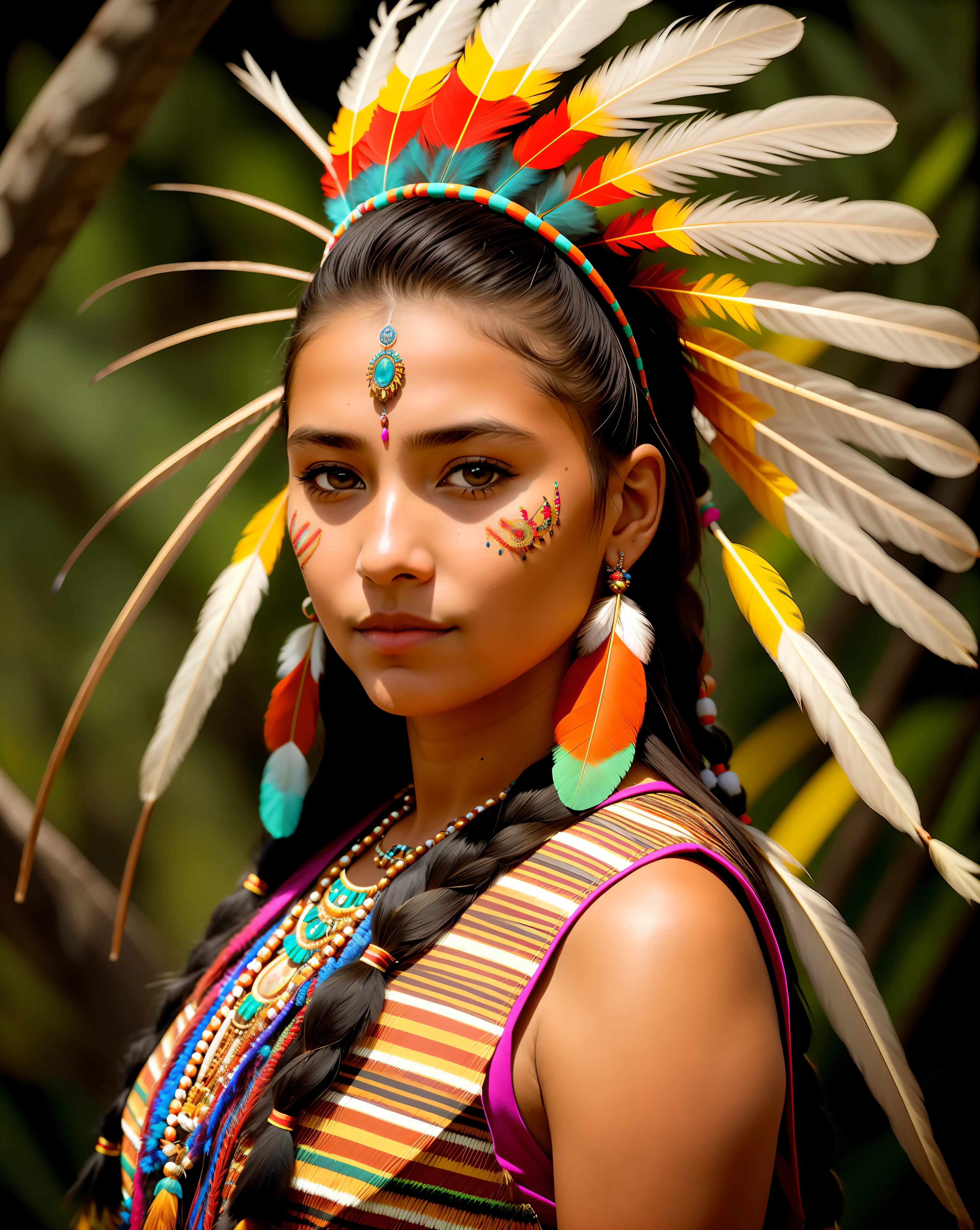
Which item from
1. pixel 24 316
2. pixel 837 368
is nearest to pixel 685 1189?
pixel 24 316

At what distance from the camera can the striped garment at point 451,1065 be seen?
0.83m

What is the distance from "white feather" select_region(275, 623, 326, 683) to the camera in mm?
1290

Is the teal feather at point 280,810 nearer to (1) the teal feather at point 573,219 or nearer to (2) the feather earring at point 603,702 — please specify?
(2) the feather earring at point 603,702

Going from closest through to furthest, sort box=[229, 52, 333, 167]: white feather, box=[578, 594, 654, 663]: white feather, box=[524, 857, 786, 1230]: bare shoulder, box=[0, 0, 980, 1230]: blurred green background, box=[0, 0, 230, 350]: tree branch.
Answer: box=[524, 857, 786, 1230]: bare shoulder
box=[578, 594, 654, 663]: white feather
box=[229, 52, 333, 167]: white feather
box=[0, 0, 230, 350]: tree branch
box=[0, 0, 980, 1230]: blurred green background

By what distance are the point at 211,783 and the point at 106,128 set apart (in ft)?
4.44

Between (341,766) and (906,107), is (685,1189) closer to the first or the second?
(341,766)

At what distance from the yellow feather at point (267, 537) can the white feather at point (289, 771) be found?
0.72ft

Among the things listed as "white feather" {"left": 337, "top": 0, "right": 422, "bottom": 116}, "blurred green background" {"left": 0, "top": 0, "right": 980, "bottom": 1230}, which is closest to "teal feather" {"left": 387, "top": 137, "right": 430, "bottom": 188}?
"white feather" {"left": 337, "top": 0, "right": 422, "bottom": 116}

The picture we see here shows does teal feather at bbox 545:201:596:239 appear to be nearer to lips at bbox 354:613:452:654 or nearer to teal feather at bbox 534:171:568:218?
teal feather at bbox 534:171:568:218

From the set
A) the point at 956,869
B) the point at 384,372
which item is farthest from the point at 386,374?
the point at 956,869

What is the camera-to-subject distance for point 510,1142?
82cm

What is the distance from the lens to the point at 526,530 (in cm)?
90

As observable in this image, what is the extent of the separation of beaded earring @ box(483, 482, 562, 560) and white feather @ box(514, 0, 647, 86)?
0.42 metres

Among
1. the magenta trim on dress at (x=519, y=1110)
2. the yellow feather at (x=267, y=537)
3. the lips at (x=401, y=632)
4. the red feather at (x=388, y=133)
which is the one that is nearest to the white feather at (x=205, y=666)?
the yellow feather at (x=267, y=537)
